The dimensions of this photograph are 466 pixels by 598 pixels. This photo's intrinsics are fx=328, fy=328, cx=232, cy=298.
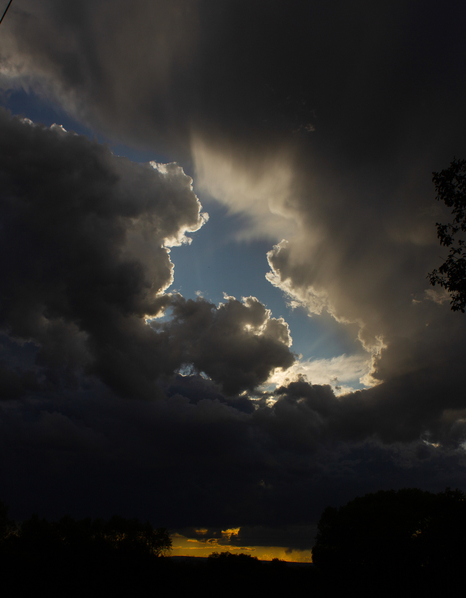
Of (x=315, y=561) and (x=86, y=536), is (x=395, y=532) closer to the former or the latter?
(x=315, y=561)

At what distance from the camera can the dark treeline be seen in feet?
149

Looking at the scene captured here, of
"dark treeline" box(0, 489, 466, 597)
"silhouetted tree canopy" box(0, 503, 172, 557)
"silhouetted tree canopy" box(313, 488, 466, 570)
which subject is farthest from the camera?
"silhouetted tree canopy" box(0, 503, 172, 557)

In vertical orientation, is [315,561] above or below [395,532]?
below

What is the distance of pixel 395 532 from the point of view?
4953 cm

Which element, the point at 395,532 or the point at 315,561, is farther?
the point at 315,561

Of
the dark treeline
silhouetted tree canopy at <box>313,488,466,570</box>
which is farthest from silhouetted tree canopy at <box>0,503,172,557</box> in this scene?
silhouetted tree canopy at <box>313,488,466,570</box>

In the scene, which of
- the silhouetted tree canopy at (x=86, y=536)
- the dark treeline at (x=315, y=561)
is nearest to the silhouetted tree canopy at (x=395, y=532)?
the dark treeline at (x=315, y=561)

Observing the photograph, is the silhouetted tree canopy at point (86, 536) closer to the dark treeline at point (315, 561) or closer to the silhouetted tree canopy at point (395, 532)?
the dark treeline at point (315, 561)

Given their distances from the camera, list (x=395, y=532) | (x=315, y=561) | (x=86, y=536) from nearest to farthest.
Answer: (x=395, y=532), (x=315, y=561), (x=86, y=536)

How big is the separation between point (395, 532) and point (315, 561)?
16.5 m

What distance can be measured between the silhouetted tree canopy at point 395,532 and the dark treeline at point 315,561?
5.1 inches

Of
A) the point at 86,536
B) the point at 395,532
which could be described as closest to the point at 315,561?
the point at 395,532

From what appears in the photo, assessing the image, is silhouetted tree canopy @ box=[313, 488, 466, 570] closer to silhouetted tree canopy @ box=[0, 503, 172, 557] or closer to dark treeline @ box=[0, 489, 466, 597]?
dark treeline @ box=[0, 489, 466, 597]

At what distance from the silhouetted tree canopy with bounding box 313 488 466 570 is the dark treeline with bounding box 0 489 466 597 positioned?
13 cm
